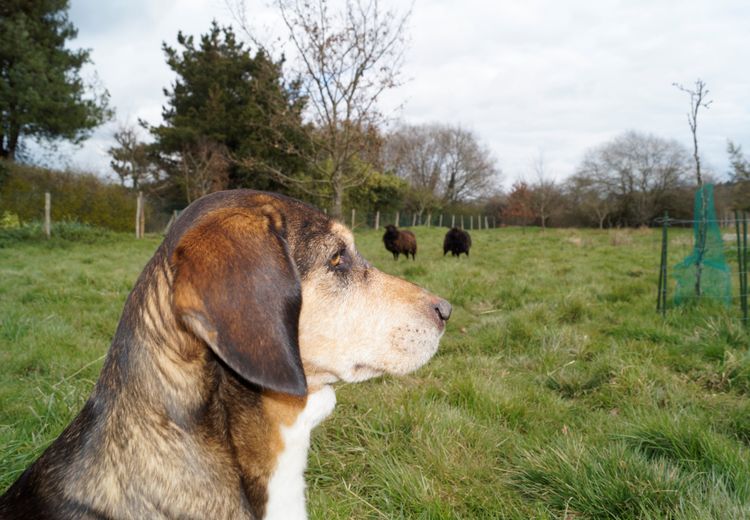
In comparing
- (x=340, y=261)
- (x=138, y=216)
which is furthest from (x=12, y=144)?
(x=340, y=261)

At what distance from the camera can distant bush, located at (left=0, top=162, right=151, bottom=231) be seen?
57.0 ft

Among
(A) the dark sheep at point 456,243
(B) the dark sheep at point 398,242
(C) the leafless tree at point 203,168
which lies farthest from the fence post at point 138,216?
(A) the dark sheep at point 456,243

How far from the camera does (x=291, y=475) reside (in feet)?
6.04

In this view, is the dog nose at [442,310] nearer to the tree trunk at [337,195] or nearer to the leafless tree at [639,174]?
the tree trunk at [337,195]

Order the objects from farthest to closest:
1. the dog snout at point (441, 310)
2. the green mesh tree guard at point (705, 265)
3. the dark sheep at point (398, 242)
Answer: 1. the dark sheep at point (398, 242)
2. the green mesh tree guard at point (705, 265)
3. the dog snout at point (441, 310)

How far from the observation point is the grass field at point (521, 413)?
2504 mm

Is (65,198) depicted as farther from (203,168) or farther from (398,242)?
(398,242)

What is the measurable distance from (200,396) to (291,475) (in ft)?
1.74

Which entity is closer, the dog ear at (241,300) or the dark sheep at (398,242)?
the dog ear at (241,300)

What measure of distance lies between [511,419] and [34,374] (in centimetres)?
405

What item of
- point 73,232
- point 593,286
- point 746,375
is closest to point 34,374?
point 746,375

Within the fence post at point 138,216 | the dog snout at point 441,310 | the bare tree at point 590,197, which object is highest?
the bare tree at point 590,197

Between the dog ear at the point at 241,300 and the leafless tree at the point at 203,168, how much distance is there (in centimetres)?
2513

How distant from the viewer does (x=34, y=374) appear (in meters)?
4.16
